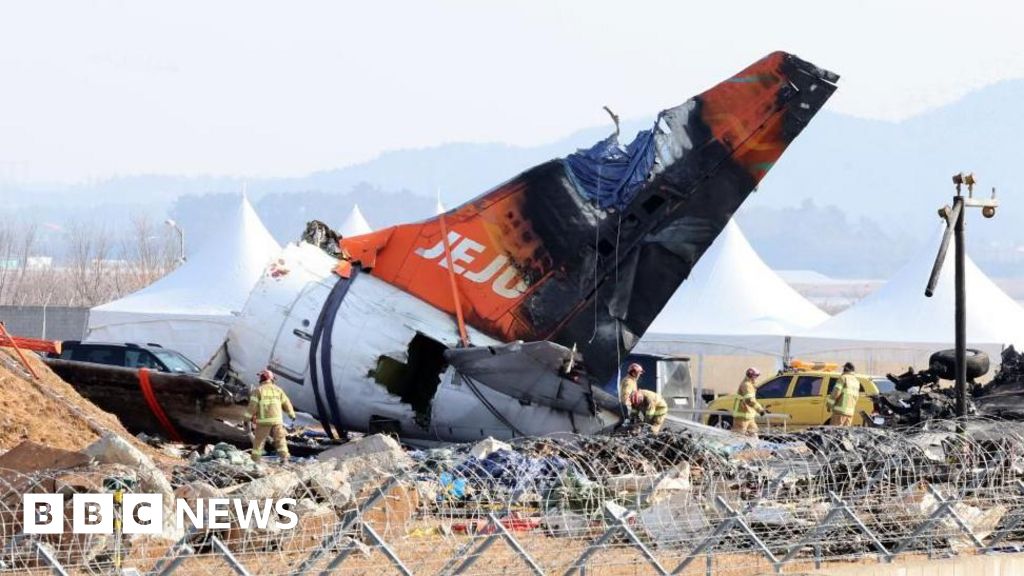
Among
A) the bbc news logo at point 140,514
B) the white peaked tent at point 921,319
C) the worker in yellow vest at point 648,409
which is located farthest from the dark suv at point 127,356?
the bbc news logo at point 140,514

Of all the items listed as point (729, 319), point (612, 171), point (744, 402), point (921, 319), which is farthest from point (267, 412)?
point (729, 319)

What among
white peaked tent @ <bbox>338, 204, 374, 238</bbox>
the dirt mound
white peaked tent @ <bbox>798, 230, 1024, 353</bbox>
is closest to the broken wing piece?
the dirt mound

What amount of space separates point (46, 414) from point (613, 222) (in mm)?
7590

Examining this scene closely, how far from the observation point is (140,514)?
1106cm

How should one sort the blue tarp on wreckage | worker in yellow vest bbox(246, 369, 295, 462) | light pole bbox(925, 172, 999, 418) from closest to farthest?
light pole bbox(925, 172, 999, 418)
worker in yellow vest bbox(246, 369, 295, 462)
the blue tarp on wreckage

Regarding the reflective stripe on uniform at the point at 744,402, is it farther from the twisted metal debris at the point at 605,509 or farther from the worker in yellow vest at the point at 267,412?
the twisted metal debris at the point at 605,509

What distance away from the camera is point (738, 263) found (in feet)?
151

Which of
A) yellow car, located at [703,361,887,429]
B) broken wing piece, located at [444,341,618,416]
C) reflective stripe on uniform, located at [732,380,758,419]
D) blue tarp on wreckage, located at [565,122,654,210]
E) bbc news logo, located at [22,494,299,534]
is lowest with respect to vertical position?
yellow car, located at [703,361,887,429]

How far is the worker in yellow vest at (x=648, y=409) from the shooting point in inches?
838

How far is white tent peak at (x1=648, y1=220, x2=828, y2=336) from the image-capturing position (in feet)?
142

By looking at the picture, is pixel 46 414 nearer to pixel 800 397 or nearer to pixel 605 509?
pixel 605 509

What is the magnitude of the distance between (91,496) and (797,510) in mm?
5822

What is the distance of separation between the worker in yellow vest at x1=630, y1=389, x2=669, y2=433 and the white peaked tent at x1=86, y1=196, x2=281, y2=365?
71.6 feet

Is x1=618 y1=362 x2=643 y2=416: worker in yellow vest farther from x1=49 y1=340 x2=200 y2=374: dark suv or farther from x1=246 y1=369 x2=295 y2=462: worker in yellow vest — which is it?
x1=49 y1=340 x2=200 y2=374: dark suv
